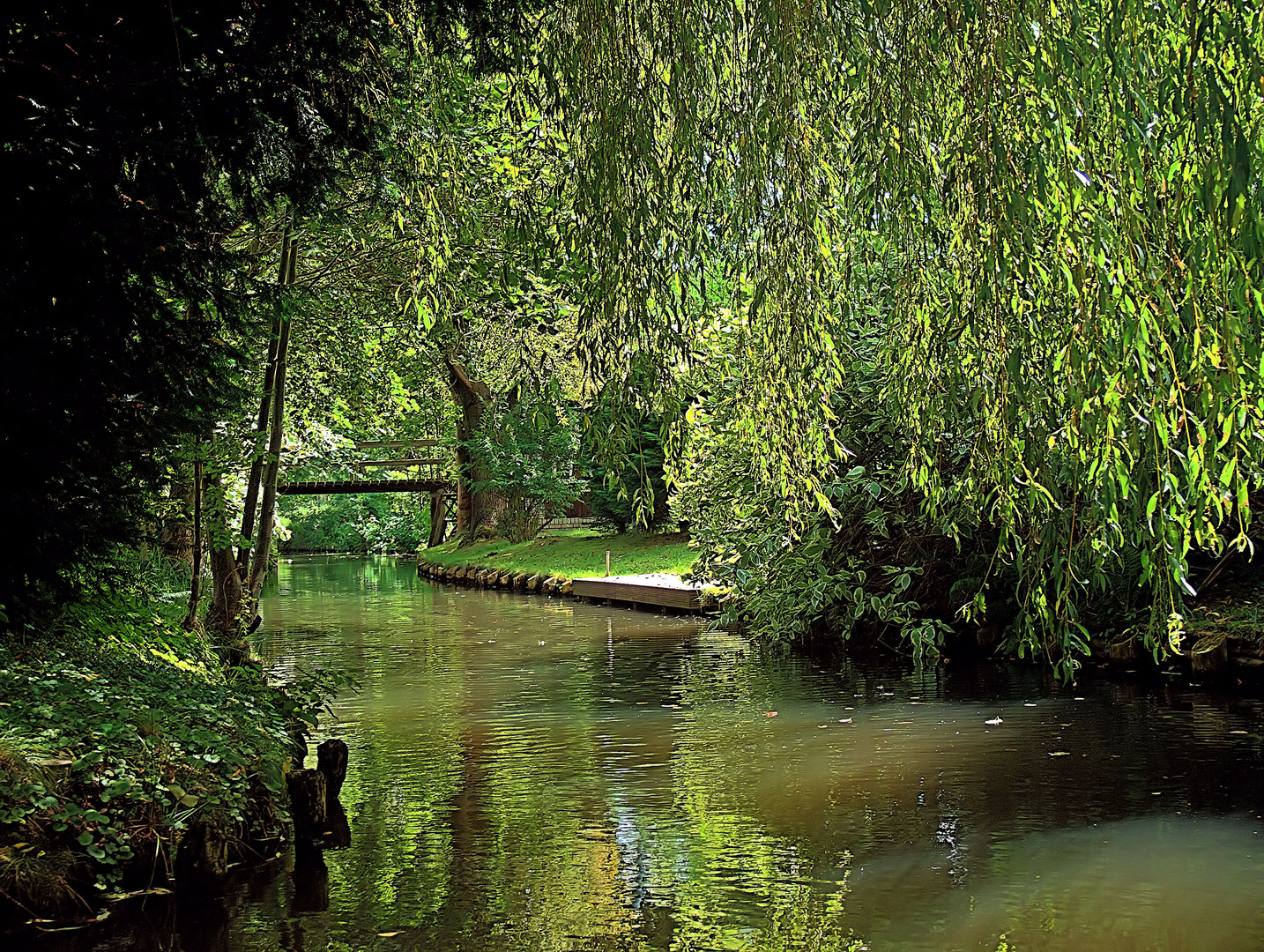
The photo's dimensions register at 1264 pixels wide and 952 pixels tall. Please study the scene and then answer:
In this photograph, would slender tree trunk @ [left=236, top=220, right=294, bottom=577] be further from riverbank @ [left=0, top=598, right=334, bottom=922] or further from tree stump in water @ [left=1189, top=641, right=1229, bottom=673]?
tree stump in water @ [left=1189, top=641, right=1229, bottom=673]

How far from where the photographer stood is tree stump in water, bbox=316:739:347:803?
7.27 meters

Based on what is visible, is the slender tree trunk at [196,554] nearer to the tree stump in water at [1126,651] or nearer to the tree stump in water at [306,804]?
the tree stump in water at [306,804]

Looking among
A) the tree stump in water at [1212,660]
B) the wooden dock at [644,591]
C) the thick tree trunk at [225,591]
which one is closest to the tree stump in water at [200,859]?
the thick tree trunk at [225,591]

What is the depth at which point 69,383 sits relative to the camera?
596cm

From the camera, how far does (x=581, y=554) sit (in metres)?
29.2

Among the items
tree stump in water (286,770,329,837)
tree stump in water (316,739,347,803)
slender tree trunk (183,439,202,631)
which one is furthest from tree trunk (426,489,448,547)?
tree stump in water (286,770,329,837)

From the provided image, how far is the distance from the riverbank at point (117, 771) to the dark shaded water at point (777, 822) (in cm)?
27

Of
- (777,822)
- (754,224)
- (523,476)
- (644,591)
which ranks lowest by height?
(777,822)

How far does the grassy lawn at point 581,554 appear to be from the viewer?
26.2 meters

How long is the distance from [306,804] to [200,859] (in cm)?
92

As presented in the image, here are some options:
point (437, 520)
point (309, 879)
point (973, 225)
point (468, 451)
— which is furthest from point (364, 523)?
point (973, 225)

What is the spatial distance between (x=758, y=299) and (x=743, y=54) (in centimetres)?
76

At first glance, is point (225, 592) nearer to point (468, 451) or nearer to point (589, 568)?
point (589, 568)

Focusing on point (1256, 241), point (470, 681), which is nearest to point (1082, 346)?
point (1256, 241)
